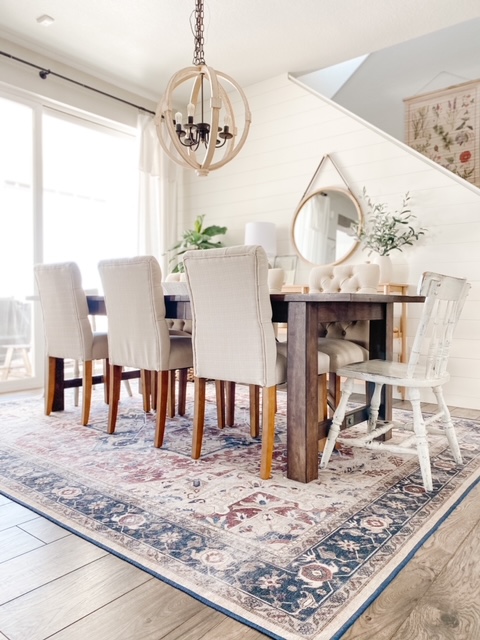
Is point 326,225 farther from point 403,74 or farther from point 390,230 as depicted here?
point 403,74

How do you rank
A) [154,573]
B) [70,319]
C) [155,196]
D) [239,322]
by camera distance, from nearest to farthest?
1. [154,573]
2. [239,322]
3. [70,319]
4. [155,196]

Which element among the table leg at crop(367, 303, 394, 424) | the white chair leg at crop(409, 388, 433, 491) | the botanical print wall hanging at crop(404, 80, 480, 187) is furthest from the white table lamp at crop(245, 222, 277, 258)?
the white chair leg at crop(409, 388, 433, 491)

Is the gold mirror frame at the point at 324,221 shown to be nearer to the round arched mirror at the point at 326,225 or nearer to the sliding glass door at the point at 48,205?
the round arched mirror at the point at 326,225

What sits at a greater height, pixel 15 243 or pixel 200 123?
pixel 200 123

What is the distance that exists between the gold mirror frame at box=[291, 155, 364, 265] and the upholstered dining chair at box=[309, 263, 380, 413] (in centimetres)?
76

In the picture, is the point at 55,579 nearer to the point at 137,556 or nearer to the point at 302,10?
the point at 137,556

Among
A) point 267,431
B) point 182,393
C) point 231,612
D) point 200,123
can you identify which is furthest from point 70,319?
point 231,612

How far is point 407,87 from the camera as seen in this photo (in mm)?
4742

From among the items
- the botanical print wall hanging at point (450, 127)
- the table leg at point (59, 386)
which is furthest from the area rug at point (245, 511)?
the botanical print wall hanging at point (450, 127)

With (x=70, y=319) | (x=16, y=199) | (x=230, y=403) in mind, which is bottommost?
(x=230, y=403)

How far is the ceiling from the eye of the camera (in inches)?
138

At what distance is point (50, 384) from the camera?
3119 millimetres

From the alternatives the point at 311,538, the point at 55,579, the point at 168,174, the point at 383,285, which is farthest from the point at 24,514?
the point at 168,174

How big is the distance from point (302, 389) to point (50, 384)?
1889 mm
